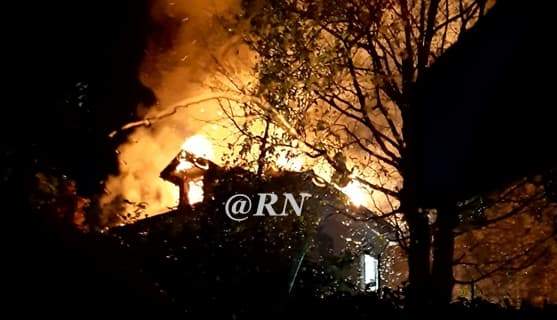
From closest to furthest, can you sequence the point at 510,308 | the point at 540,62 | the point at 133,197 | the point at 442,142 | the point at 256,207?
the point at 540,62 → the point at 442,142 → the point at 510,308 → the point at 256,207 → the point at 133,197

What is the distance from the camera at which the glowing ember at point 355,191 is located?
11523 mm

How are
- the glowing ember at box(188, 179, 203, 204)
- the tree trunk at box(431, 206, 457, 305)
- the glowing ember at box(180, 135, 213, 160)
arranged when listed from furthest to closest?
the glowing ember at box(188, 179, 203, 204)
the glowing ember at box(180, 135, 213, 160)
the tree trunk at box(431, 206, 457, 305)

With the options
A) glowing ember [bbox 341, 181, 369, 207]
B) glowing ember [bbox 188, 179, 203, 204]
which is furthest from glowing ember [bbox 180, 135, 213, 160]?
glowing ember [bbox 341, 181, 369, 207]

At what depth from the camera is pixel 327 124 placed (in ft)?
37.1

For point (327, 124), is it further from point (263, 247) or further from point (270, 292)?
point (270, 292)

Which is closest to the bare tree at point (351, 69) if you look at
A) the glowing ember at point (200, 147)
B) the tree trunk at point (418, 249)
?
the tree trunk at point (418, 249)

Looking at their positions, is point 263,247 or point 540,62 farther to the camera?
point 263,247

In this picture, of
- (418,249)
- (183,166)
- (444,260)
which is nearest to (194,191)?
(183,166)

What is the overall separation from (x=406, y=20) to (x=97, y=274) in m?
7.63

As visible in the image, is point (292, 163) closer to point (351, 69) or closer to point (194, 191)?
point (351, 69)

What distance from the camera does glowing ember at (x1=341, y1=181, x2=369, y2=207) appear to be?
11.5 metres

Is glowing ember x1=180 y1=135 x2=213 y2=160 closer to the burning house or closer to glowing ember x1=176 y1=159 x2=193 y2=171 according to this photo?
glowing ember x1=176 y1=159 x2=193 y2=171

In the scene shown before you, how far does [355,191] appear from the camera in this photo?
12617mm

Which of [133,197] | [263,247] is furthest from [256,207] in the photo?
[133,197]
